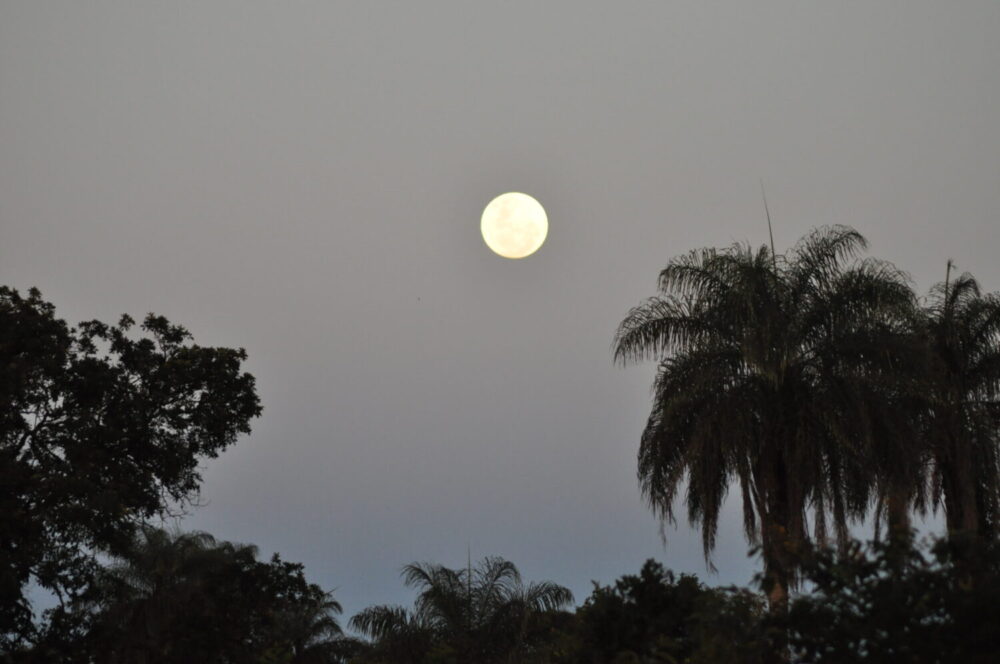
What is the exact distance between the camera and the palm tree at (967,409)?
31.0 m

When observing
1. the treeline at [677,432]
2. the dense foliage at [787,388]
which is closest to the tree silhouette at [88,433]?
the treeline at [677,432]

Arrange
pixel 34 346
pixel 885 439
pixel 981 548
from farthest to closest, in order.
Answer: pixel 34 346 < pixel 885 439 < pixel 981 548

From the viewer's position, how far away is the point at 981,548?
46.6ft

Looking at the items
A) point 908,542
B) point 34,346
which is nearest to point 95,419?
point 34,346

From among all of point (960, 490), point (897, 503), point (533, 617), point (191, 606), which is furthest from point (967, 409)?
point (191, 606)

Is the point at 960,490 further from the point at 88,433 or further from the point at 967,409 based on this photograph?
the point at 88,433

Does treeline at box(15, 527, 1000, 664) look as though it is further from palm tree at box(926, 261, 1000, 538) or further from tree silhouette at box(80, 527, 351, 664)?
palm tree at box(926, 261, 1000, 538)

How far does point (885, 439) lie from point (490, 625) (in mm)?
13119

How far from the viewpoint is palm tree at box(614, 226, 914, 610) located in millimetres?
26062

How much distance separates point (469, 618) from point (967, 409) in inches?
564

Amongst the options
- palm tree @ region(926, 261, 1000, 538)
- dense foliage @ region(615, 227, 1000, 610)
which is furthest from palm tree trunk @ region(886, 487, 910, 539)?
palm tree @ region(926, 261, 1000, 538)

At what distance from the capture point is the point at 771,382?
26547mm

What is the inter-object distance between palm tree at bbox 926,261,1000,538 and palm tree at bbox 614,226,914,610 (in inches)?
163

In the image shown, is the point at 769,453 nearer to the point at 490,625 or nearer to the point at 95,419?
the point at 490,625
